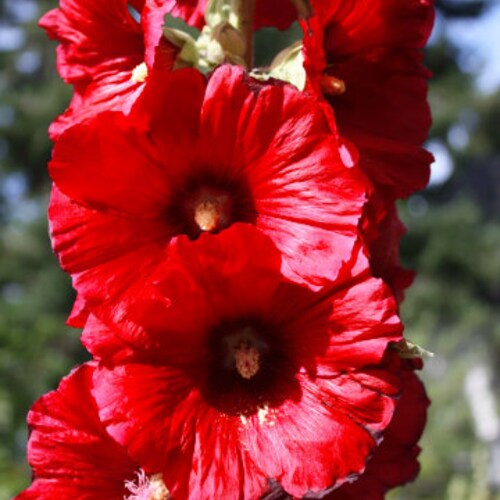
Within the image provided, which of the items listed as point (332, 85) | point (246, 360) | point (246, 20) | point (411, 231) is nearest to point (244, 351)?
point (246, 360)

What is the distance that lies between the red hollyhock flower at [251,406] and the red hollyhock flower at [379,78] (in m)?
0.18

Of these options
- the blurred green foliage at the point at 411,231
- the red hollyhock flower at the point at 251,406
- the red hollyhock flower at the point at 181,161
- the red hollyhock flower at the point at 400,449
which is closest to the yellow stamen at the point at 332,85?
the red hollyhock flower at the point at 181,161

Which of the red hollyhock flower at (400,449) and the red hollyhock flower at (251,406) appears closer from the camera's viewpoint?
the red hollyhock flower at (251,406)

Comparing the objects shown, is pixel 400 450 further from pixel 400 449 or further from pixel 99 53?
pixel 99 53

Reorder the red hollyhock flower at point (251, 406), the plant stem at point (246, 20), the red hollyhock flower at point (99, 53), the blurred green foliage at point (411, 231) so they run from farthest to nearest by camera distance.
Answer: the blurred green foliage at point (411, 231), the plant stem at point (246, 20), the red hollyhock flower at point (99, 53), the red hollyhock flower at point (251, 406)

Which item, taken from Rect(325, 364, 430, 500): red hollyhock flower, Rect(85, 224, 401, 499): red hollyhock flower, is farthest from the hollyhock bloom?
Rect(85, 224, 401, 499): red hollyhock flower

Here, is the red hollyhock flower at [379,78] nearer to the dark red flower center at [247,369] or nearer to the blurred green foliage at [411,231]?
the dark red flower center at [247,369]

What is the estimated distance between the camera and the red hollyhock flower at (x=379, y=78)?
0.78 metres

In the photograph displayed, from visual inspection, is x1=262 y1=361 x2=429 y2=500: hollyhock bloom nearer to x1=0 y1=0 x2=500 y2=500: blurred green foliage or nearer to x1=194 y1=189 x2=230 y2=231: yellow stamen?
x1=194 y1=189 x2=230 y2=231: yellow stamen

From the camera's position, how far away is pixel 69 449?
809 mm

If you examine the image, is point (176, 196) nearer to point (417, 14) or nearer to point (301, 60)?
point (301, 60)

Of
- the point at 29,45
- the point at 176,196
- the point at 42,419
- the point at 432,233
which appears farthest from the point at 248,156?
the point at 29,45

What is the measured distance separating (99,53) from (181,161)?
0.78 feet

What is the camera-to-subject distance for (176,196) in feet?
2.55
